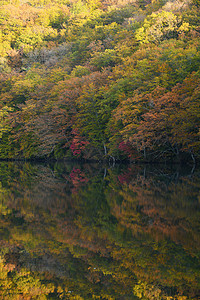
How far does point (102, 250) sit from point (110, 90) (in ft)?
91.5

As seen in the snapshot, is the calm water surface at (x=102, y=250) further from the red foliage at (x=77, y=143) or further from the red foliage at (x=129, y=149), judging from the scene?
the red foliage at (x=77, y=143)

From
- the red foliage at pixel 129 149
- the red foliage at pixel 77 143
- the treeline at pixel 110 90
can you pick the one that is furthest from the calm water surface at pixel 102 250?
the red foliage at pixel 77 143

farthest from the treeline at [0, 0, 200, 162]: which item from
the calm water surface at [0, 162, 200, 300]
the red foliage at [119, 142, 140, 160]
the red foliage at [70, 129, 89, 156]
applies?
the calm water surface at [0, 162, 200, 300]

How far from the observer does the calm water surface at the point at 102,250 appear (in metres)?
4.09

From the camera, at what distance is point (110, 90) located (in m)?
32.3

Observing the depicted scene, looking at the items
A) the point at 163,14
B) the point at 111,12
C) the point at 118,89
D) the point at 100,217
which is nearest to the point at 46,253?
the point at 100,217

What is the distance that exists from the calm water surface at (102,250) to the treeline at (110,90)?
14757 millimetres

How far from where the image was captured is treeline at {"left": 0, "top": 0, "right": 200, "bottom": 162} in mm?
25391

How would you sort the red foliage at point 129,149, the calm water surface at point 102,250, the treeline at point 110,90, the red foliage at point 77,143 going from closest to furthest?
the calm water surface at point 102,250 < the treeline at point 110,90 < the red foliage at point 129,149 < the red foliage at point 77,143

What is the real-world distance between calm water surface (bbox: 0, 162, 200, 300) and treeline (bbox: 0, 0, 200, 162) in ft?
48.4

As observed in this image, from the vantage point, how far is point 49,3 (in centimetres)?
8981

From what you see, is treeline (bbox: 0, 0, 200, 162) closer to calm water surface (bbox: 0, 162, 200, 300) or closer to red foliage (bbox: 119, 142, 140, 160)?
red foliage (bbox: 119, 142, 140, 160)

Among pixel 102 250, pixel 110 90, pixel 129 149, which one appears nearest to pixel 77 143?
pixel 110 90

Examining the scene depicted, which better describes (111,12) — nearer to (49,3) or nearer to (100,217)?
(49,3)
